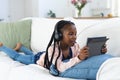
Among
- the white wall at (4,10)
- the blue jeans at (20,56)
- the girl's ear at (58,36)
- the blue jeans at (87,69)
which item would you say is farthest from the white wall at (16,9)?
the blue jeans at (87,69)

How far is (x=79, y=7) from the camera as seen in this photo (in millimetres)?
4250

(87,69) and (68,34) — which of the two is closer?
(87,69)

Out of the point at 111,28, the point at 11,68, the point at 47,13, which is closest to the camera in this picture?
the point at 111,28

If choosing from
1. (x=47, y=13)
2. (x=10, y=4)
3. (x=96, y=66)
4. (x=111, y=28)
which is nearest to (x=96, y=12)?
(x=47, y=13)

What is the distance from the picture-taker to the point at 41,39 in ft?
8.15

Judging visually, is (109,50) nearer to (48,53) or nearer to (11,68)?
(48,53)

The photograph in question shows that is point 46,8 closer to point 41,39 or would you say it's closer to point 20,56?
point 41,39

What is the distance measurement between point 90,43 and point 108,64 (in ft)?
0.82

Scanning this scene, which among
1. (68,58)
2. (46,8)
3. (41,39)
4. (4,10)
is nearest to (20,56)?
(41,39)

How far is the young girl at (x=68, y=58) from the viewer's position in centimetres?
132

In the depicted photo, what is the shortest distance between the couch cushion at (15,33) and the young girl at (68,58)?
30.8 inches

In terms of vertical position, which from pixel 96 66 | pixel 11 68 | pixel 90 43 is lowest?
pixel 11 68

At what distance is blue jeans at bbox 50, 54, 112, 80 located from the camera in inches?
50.9

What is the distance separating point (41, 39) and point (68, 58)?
0.91 meters
